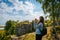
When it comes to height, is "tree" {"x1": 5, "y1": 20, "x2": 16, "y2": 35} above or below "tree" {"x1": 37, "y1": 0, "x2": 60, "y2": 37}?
below

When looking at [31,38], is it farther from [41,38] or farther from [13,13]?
[13,13]

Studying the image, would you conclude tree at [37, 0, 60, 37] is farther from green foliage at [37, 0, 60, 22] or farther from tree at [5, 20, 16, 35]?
tree at [5, 20, 16, 35]

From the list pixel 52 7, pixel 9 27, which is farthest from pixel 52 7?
pixel 9 27

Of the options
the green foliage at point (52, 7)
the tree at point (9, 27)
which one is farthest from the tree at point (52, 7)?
the tree at point (9, 27)

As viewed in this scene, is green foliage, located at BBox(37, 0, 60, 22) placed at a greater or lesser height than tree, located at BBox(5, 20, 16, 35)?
greater

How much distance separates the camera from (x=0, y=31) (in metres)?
3.84

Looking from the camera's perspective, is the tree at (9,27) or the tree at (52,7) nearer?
the tree at (9,27)

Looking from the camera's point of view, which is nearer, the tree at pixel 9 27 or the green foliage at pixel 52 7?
the tree at pixel 9 27

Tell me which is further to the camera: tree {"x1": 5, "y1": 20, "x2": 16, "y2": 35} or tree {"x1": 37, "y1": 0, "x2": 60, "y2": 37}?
tree {"x1": 37, "y1": 0, "x2": 60, "y2": 37}

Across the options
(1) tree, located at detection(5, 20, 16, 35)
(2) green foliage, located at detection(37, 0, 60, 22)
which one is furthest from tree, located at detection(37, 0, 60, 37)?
(1) tree, located at detection(5, 20, 16, 35)

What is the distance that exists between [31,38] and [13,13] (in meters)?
0.74

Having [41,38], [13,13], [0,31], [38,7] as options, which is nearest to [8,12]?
[13,13]

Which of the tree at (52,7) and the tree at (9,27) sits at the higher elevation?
the tree at (52,7)

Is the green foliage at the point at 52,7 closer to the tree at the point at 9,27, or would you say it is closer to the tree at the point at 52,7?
the tree at the point at 52,7
